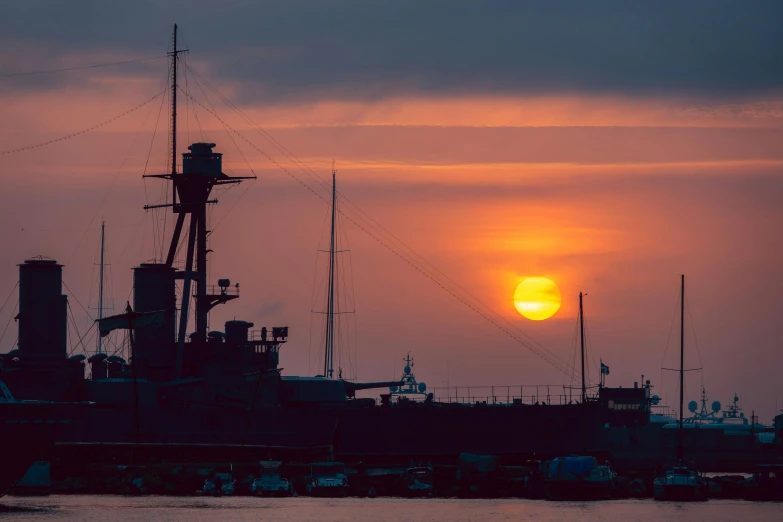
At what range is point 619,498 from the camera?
6450 cm

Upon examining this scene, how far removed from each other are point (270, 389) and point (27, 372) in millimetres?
12314

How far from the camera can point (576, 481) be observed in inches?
2424

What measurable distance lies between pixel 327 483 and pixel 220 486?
5167mm

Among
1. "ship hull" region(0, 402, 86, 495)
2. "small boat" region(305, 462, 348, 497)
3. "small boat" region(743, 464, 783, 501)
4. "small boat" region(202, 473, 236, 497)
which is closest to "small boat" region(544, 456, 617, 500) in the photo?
"small boat" region(743, 464, 783, 501)

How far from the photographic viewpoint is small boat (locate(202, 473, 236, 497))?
65.2m

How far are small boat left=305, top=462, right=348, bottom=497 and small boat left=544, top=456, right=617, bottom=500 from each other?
891cm

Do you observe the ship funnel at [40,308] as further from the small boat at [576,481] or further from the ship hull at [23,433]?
the small boat at [576,481]

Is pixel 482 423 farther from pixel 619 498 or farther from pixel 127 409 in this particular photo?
pixel 127 409

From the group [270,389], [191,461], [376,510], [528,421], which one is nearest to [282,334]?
[270,389]

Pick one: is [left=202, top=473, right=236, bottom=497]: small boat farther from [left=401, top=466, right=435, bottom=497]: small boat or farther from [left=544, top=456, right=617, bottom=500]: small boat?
[left=544, top=456, right=617, bottom=500]: small boat

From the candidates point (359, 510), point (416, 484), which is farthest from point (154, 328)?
point (359, 510)

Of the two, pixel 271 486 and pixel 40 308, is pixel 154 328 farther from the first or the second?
pixel 271 486

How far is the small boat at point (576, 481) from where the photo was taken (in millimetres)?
61594

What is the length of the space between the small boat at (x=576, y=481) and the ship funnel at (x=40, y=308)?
2333 cm
